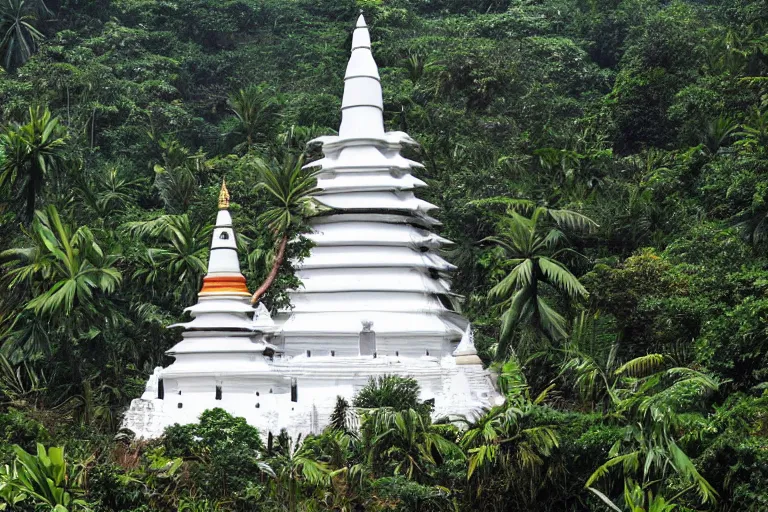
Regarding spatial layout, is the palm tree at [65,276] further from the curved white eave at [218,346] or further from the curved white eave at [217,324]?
the curved white eave at [218,346]

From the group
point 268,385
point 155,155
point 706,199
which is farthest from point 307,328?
point 155,155

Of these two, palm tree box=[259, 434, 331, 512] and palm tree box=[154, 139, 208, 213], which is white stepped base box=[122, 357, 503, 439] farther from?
palm tree box=[154, 139, 208, 213]

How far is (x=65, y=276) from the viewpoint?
113ft

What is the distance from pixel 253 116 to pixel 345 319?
1509cm

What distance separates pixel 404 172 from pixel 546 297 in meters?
A: 4.79

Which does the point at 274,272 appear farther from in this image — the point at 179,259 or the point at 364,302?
the point at 179,259

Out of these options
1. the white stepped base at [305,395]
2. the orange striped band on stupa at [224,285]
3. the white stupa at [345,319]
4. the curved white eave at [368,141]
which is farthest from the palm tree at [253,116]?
the white stepped base at [305,395]

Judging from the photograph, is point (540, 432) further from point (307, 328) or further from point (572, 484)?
point (307, 328)

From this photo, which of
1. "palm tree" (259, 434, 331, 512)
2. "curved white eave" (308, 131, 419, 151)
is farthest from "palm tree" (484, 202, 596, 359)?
"palm tree" (259, 434, 331, 512)

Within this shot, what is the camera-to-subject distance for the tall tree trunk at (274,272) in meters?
34.8

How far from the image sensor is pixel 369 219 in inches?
1439

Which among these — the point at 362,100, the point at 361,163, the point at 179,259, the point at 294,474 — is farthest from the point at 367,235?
the point at 294,474

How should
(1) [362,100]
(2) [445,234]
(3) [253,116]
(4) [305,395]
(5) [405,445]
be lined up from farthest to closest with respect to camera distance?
(3) [253,116]
(2) [445,234]
(1) [362,100]
(4) [305,395]
(5) [405,445]

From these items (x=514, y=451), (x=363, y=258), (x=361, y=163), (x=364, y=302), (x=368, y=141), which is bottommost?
(x=514, y=451)
